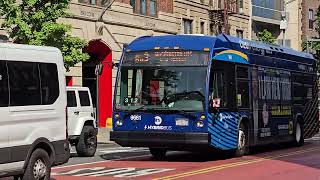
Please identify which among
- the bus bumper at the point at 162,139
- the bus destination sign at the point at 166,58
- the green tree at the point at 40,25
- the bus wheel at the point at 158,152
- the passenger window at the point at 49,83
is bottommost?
the bus wheel at the point at 158,152

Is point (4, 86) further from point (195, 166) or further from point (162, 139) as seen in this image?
point (162, 139)

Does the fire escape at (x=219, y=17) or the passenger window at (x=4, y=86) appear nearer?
the passenger window at (x=4, y=86)

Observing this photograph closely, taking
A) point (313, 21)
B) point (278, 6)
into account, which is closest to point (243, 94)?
point (278, 6)

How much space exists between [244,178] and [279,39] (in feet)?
159

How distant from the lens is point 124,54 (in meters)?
17.3

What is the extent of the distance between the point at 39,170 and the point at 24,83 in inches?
62.4

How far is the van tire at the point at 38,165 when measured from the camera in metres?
11.2

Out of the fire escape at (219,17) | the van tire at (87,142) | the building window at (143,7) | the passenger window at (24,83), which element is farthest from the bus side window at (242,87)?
the fire escape at (219,17)

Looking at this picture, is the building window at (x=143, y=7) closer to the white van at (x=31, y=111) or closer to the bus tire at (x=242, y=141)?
the bus tire at (x=242, y=141)

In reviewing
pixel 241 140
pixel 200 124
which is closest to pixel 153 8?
pixel 241 140

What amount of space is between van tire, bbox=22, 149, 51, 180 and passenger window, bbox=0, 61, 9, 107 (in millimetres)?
1220

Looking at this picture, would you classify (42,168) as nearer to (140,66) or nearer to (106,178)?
(106,178)

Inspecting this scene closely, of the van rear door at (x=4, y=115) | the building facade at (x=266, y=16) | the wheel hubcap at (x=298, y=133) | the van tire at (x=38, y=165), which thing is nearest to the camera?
the van rear door at (x=4, y=115)

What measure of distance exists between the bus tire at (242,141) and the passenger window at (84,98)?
14.9 ft
